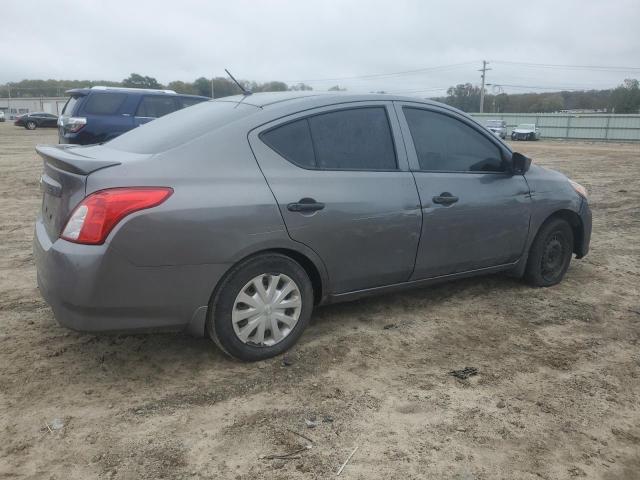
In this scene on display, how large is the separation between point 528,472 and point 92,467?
189 cm

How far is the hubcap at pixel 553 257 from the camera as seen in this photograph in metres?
4.82

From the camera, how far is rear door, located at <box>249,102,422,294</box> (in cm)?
332

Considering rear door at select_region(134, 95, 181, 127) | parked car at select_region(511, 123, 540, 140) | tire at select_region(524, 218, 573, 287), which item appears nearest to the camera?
tire at select_region(524, 218, 573, 287)

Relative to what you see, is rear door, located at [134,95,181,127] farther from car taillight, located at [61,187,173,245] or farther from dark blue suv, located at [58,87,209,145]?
car taillight, located at [61,187,173,245]

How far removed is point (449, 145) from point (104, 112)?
790 centimetres

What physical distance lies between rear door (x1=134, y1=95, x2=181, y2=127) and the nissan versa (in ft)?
22.7

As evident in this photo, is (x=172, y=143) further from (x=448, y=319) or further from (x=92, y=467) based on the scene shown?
(x=448, y=319)

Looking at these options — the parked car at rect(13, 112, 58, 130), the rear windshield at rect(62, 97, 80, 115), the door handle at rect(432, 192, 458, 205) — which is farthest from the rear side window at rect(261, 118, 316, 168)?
the parked car at rect(13, 112, 58, 130)

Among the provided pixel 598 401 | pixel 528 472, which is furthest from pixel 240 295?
pixel 598 401

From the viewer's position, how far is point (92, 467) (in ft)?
7.83

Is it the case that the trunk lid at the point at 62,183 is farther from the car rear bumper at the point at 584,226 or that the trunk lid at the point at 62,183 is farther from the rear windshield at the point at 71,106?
the rear windshield at the point at 71,106

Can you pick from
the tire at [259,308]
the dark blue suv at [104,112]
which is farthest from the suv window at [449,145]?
the dark blue suv at [104,112]

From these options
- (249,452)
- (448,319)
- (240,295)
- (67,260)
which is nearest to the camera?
(249,452)

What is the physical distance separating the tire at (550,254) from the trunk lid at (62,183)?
3.47m
